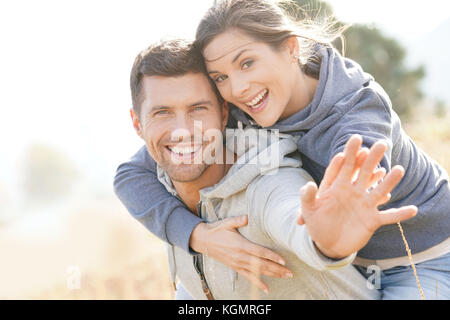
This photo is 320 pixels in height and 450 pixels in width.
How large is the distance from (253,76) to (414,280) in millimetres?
1342

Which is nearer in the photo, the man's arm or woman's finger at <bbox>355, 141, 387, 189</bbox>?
Answer: woman's finger at <bbox>355, 141, 387, 189</bbox>

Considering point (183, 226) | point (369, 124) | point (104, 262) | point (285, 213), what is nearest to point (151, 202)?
point (183, 226)

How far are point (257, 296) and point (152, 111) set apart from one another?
1117mm

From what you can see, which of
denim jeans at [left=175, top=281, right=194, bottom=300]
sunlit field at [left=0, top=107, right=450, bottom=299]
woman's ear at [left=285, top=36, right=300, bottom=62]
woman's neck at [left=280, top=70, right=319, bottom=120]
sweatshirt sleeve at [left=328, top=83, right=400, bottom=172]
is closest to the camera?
sweatshirt sleeve at [left=328, top=83, right=400, bottom=172]

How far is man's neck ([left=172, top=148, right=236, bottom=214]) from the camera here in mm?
2836

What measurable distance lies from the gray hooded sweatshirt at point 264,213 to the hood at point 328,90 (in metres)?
0.13

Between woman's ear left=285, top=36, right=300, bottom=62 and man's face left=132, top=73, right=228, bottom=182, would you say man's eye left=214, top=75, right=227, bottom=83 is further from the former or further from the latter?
woman's ear left=285, top=36, right=300, bottom=62

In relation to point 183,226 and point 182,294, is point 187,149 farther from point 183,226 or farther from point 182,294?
point 182,294

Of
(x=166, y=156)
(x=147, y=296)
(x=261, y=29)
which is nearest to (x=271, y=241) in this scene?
(x=166, y=156)

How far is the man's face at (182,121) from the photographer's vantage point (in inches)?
107

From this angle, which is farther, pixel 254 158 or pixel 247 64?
pixel 247 64

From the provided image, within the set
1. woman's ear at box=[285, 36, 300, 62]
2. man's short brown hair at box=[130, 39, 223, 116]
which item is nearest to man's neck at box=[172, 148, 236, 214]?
man's short brown hair at box=[130, 39, 223, 116]

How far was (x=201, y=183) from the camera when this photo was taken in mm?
2844

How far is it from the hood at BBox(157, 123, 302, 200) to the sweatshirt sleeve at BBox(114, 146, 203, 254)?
21cm
